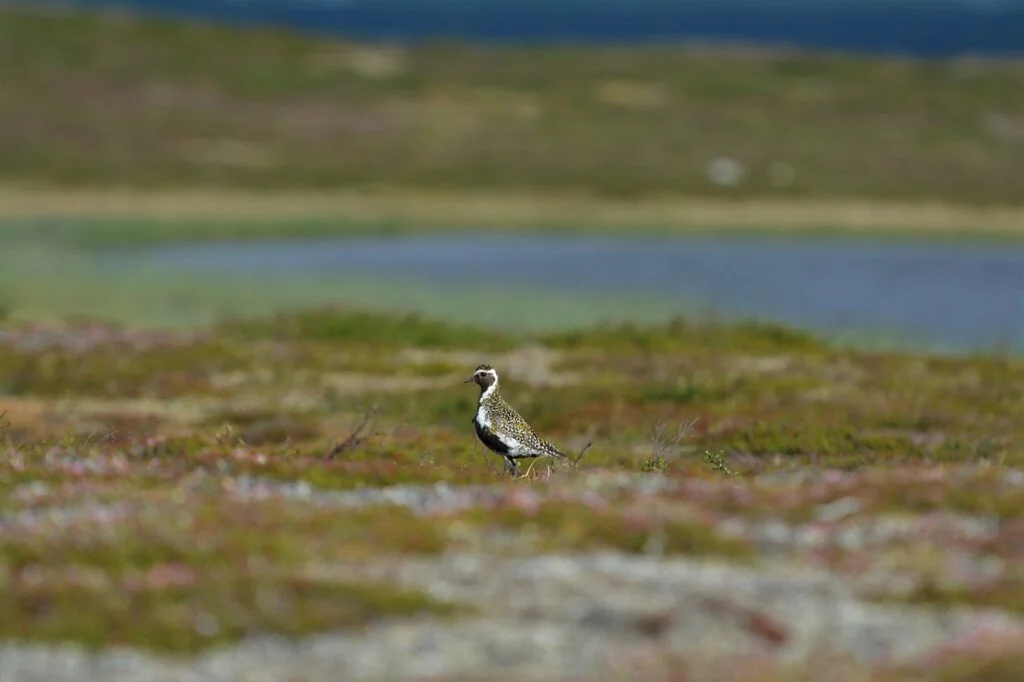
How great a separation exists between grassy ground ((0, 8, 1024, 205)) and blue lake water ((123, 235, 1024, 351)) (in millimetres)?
28615

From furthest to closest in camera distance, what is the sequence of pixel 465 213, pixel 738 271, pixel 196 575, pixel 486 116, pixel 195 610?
pixel 486 116, pixel 465 213, pixel 738 271, pixel 196 575, pixel 195 610

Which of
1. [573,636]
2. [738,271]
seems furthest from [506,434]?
[738,271]

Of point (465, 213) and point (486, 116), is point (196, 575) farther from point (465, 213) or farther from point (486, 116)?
point (486, 116)

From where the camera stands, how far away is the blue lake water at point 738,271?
193 ft

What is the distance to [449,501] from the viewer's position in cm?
1636

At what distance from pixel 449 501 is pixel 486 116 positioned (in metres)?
133

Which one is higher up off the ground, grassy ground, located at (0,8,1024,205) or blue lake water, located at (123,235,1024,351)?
blue lake water, located at (123,235,1024,351)

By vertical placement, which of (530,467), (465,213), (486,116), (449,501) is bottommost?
(486,116)

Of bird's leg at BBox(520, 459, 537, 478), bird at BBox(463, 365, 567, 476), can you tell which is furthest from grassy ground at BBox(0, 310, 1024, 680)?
bird at BBox(463, 365, 567, 476)

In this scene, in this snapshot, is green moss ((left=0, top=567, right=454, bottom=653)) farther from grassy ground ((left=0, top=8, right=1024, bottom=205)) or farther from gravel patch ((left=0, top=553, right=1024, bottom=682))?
grassy ground ((left=0, top=8, right=1024, bottom=205))

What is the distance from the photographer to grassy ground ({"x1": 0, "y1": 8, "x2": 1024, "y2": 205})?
391 ft

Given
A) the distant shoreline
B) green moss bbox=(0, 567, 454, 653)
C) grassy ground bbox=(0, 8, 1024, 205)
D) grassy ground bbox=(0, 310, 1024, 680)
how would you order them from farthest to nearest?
grassy ground bbox=(0, 8, 1024, 205), the distant shoreline, grassy ground bbox=(0, 310, 1024, 680), green moss bbox=(0, 567, 454, 653)

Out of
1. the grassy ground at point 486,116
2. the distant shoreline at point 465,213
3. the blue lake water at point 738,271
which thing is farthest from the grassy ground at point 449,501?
the grassy ground at point 486,116

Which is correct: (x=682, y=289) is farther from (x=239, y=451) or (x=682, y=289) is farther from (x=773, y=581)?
(x=773, y=581)
